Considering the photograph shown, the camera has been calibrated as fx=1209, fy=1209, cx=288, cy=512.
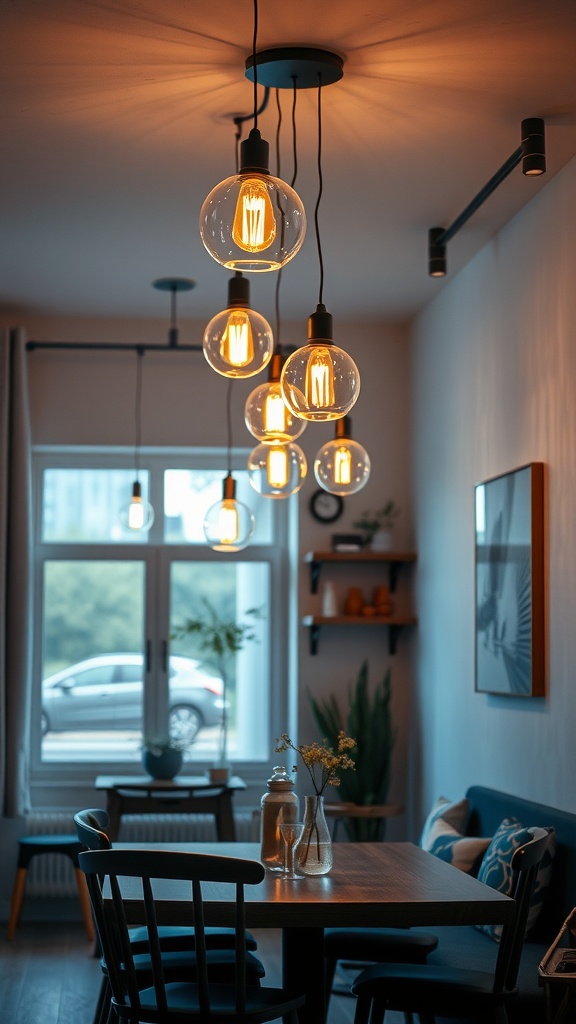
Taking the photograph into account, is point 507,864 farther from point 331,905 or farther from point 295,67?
point 295,67

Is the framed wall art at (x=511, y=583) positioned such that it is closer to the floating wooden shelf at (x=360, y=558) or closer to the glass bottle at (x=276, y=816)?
the floating wooden shelf at (x=360, y=558)

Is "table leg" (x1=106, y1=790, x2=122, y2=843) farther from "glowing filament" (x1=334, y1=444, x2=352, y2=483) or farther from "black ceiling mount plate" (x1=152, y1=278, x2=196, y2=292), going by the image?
"glowing filament" (x1=334, y1=444, x2=352, y2=483)

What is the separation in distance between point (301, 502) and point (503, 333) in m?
1.94

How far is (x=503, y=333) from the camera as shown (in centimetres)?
482

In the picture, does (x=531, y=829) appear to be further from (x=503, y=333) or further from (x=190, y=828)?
(x=190, y=828)

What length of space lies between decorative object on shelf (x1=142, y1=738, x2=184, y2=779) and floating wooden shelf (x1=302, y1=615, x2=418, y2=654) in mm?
915

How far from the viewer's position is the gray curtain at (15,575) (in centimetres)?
600

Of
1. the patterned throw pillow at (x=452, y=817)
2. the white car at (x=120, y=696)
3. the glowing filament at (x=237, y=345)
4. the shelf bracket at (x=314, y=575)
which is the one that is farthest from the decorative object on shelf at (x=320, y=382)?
the white car at (x=120, y=696)

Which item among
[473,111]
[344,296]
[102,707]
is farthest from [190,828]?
[473,111]

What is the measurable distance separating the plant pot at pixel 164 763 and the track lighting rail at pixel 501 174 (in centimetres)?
263

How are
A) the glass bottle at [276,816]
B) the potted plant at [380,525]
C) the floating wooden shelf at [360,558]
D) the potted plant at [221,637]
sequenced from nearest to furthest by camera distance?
the glass bottle at [276,816] < the floating wooden shelf at [360,558] < the potted plant at [380,525] < the potted plant at [221,637]

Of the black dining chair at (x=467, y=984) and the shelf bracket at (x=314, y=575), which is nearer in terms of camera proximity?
the black dining chair at (x=467, y=984)

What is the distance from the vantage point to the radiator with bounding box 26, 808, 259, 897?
6199mm

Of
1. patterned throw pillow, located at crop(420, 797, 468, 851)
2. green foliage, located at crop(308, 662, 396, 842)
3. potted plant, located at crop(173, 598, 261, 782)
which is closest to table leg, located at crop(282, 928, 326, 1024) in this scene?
patterned throw pillow, located at crop(420, 797, 468, 851)
